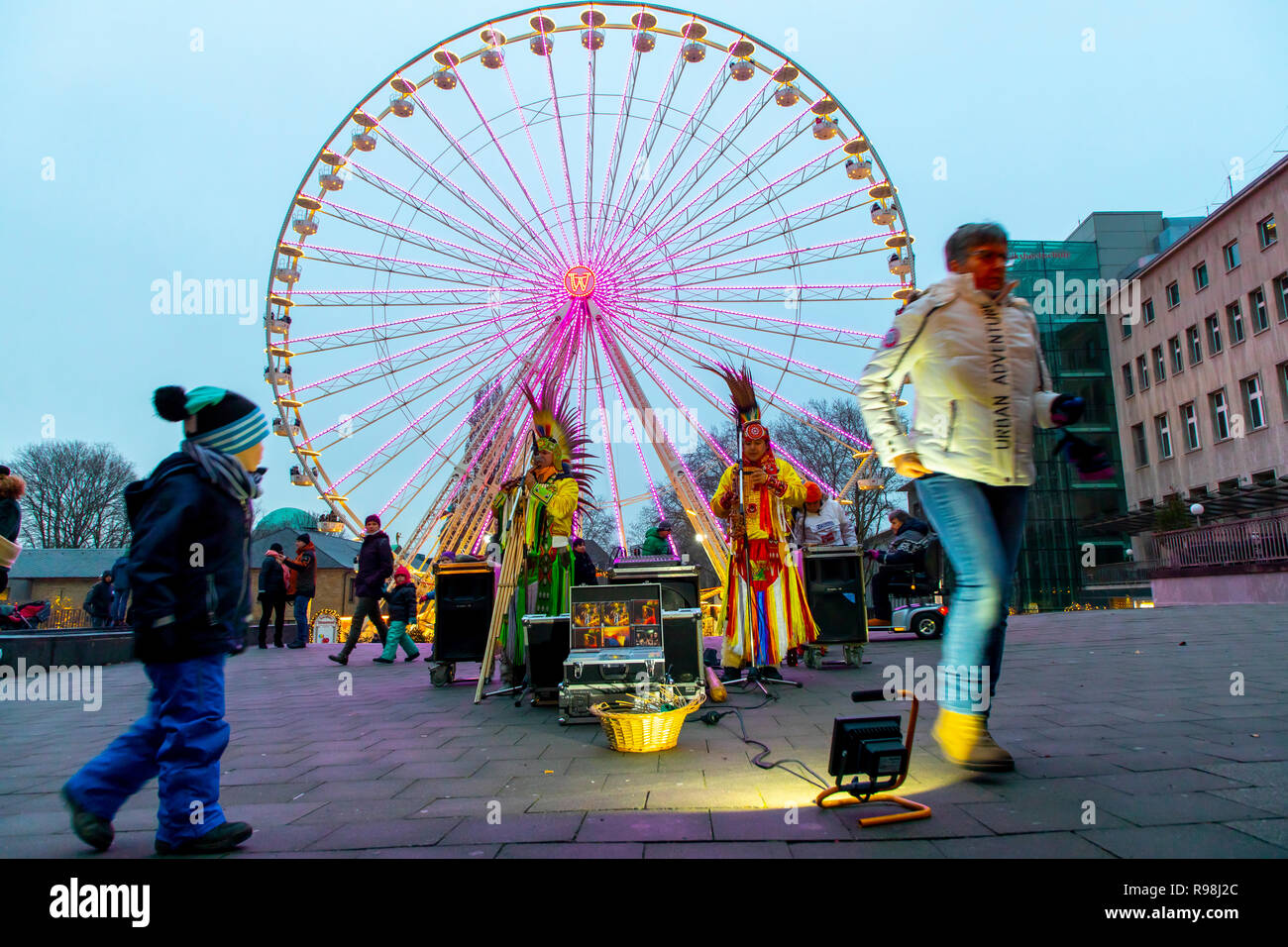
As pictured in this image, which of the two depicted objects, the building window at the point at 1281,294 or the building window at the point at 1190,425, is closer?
the building window at the point at 1281,294

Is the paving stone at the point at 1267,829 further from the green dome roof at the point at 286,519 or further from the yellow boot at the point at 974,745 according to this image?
the green dome roof at the point at 286,519

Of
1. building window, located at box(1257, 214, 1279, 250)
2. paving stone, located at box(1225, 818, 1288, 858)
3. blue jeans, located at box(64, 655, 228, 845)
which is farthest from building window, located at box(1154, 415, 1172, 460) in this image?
blue jeans, located at box(64, 655, 228, 845)

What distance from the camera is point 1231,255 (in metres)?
25.5

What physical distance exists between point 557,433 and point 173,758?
4.57 metres

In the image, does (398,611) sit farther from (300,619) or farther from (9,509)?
(9,509)

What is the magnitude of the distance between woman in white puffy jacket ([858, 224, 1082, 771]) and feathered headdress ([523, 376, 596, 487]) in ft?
12.5

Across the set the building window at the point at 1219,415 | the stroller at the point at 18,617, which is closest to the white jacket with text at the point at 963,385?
the stroller at the point at 18,617

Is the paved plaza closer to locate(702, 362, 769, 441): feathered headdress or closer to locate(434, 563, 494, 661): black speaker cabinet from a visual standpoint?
locate(434, 563, 494, 661): black speaker cabinet

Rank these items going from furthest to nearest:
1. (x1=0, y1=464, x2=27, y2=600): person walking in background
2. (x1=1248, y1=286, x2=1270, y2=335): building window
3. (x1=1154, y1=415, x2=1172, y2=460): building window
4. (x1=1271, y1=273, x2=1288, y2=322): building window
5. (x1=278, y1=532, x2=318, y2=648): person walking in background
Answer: (x1=1154, y1=415, x2=1172, y2=460): building window, (x1=1248, y1=286, x2=1270, y2=335): building window, (x1=1271, y1=273, x2=1288, y2=322): building window, (x1=278, y1=532, x2=318, y2=648): person walking in background, (x1=0, y1=464, x2=27, y2=600): person walking in background

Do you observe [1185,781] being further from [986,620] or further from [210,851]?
[210,851]

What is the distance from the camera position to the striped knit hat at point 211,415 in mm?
2562

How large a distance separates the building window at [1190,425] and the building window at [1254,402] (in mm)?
2613

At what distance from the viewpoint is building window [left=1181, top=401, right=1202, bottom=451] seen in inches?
1103
